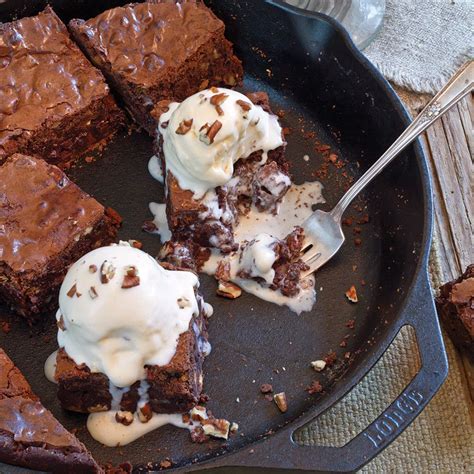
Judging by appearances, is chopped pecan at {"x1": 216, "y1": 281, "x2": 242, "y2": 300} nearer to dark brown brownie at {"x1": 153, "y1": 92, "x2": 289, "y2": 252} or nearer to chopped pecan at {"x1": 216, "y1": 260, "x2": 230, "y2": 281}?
chopped pecan at {"x1": 216, "y1": 260, "x2": 230, "y2": 281}

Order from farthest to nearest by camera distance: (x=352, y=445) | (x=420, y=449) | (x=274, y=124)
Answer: (x=274, y=124) < (x=420, y=449) < (x=352, y=445)

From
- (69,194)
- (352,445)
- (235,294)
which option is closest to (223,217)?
(235,294)

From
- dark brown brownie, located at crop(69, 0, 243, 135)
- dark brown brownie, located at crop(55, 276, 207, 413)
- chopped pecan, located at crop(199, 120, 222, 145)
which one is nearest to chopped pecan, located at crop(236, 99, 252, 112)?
chopped pecan, located at crop(199, 120, 222, 145)

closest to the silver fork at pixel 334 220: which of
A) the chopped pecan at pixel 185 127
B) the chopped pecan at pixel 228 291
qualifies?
the chopped pecan at pixel 228 291

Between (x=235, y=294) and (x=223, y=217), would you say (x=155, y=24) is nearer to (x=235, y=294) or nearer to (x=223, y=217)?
(x=223, y=217)

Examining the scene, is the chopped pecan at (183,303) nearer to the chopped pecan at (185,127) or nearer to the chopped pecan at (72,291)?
the chopped pecan at (72,291)

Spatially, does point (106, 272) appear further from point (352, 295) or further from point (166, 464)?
point (352, 295)
